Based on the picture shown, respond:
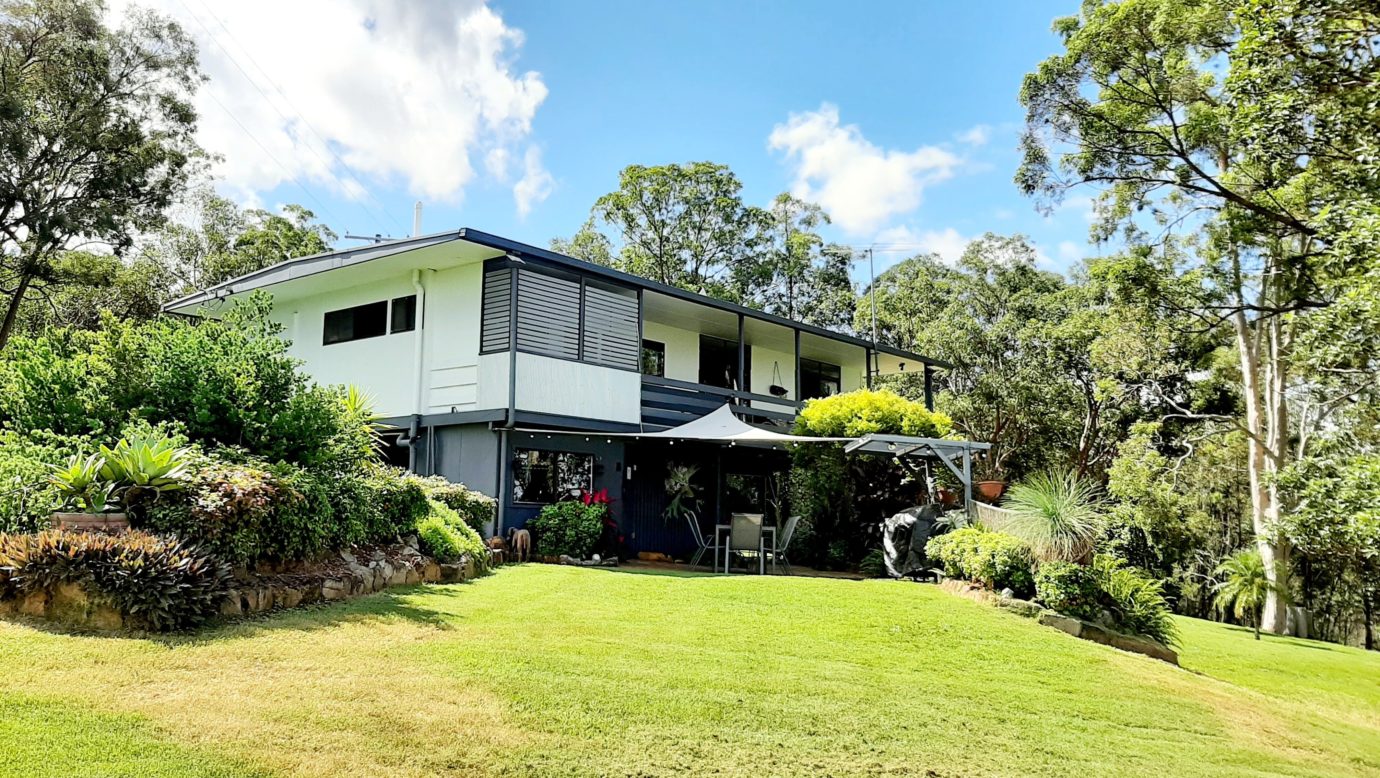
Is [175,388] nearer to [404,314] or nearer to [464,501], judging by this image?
[464,501]

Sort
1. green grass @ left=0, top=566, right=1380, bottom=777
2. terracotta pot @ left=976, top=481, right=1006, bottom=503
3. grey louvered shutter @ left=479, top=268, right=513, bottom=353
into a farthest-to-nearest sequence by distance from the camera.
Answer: grey louvered shutter @ left=479, top=268, right=513, bottom=353 < terracotta pot @ left=976, top=481, right=1006, bottom=503 < green grass @ left=0, top=566, right=1380, bottom=777

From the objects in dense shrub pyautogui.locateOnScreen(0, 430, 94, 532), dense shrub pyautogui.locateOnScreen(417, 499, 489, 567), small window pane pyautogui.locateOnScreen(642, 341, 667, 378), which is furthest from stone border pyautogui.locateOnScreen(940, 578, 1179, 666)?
small window pane pyautogui.locateOnScreen(642, 341, 667, 378)

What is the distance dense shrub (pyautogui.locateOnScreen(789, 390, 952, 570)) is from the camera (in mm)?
15672

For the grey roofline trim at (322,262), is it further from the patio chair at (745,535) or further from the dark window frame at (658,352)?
the patio chair at (745,535)

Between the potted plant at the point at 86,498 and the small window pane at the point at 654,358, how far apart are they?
12.1m

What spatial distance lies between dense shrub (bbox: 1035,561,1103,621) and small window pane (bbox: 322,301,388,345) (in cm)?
1208

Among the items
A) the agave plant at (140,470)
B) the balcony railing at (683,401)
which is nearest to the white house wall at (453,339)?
the balcony railing at (683,401)

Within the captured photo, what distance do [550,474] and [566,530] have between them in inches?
57.6

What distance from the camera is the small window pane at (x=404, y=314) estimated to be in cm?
1581

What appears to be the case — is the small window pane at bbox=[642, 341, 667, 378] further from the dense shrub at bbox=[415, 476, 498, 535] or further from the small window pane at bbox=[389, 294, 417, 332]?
the dense shrub at bbox=[415, 476, 498, 535]

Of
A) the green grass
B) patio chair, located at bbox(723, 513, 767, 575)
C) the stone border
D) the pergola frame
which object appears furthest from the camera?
patio chair, located at bbox(723, 513, 767, 575)

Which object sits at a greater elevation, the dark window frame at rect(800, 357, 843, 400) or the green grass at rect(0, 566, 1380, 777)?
the dark window frame at rect(800, 357, 843, 400)

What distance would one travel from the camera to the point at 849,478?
52.3ft

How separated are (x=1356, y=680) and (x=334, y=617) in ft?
41.9
